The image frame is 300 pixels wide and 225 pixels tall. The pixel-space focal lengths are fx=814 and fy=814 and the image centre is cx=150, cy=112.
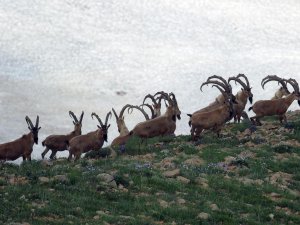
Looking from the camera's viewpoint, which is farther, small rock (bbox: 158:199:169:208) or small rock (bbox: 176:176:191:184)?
small rock (bbox: 176:176:191:184)

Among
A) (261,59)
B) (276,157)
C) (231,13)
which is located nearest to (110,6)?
(231,13)

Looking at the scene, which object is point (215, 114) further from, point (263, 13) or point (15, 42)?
point (263, 13)

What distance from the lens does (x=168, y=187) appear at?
19.8 m

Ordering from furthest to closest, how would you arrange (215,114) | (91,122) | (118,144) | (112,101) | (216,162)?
(112,101) < (91,122) < (118,144) < (215,114) < (216,162)

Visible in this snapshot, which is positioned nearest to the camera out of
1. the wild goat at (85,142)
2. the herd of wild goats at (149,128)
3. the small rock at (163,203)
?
the small rock at (163,203)

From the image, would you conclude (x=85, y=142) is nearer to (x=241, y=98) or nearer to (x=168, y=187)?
(x=168, y=187)

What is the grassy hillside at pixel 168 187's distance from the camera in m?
17.2

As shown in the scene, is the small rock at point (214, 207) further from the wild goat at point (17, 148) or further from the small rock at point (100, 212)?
the wild goat at point (17, 148)

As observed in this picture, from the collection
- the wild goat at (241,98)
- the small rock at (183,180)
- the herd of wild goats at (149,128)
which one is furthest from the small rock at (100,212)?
the wild goat at (241,98)

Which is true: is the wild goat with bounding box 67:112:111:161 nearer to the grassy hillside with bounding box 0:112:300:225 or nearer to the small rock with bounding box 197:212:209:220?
the grassy hillside with bounding box 0:112:300:225

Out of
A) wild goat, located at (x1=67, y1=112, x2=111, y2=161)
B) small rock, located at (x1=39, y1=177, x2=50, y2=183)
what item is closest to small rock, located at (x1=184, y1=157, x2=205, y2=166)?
wild goat, located at (x1=67, y1=112, x2=111, y2=161)

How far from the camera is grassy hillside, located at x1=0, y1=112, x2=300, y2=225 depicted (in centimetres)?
1716

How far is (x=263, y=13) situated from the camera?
2488 inches

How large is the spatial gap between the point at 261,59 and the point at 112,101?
12.4 metres
